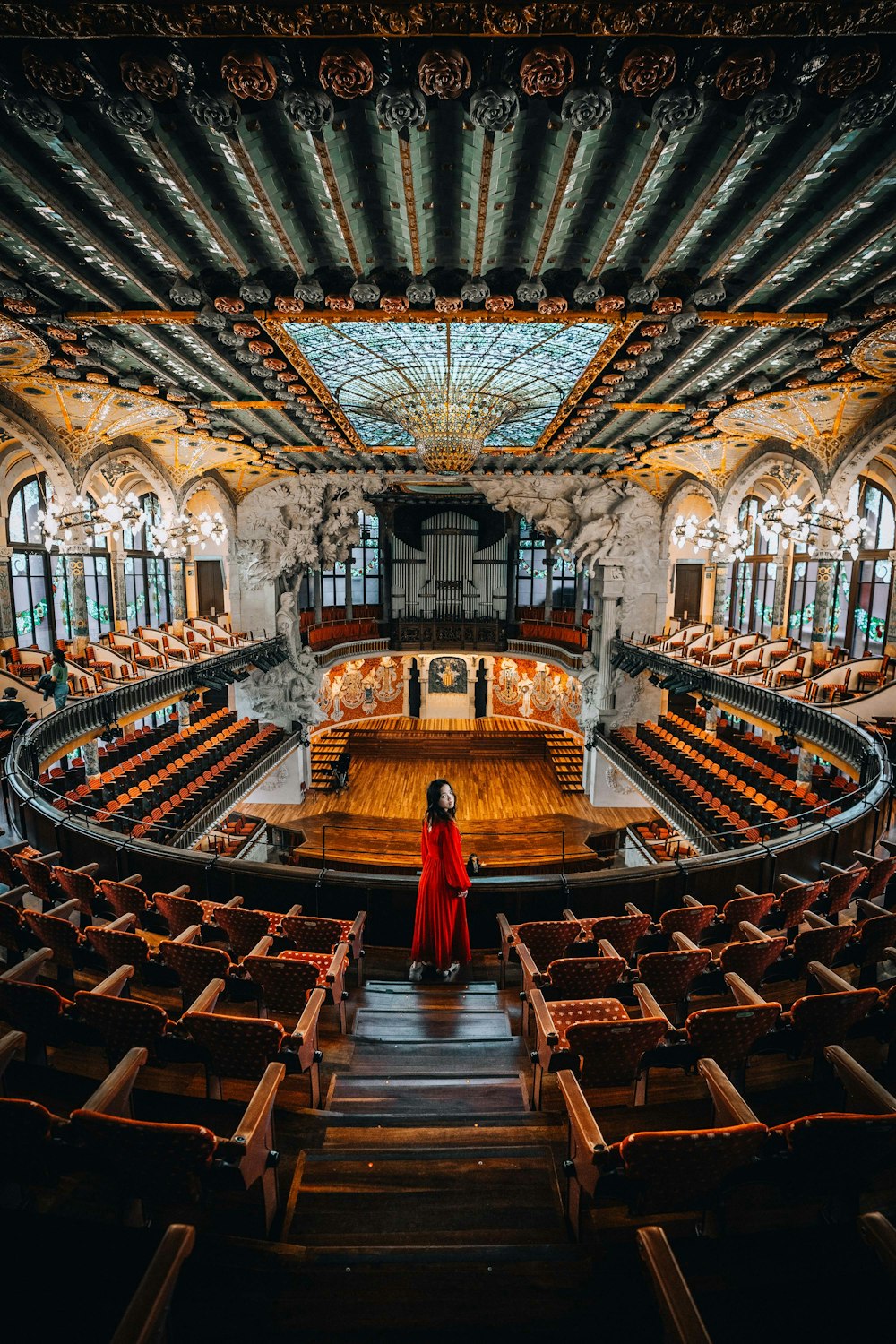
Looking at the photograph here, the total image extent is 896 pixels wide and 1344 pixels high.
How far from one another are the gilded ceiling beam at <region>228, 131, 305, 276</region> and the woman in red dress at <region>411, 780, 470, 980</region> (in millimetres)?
4510

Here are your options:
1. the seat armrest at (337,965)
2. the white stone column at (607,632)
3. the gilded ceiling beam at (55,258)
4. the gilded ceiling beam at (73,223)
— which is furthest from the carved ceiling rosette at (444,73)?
the white stone column at (607,632)

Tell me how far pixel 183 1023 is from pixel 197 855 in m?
2.80

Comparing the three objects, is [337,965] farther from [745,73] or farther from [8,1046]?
[745,73]

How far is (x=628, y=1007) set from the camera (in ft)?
13.2

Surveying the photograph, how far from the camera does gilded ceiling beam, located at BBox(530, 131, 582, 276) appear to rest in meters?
3.94

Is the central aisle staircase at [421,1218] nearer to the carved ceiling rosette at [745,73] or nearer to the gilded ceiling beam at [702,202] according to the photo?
the carved ceiling rosette at [745,73]

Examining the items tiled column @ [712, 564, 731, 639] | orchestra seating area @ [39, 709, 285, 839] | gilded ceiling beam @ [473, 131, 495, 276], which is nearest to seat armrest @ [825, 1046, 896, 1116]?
gilded ceiling beam @ [473, 131, 495, 276]

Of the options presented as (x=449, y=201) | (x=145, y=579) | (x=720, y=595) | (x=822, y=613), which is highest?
(x=449, y=201)

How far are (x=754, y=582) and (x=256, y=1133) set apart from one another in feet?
72.8

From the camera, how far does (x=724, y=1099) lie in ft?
8.41

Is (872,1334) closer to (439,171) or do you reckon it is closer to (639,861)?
(439,171)

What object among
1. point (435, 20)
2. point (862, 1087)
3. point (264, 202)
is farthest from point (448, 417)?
point (862, 1087)

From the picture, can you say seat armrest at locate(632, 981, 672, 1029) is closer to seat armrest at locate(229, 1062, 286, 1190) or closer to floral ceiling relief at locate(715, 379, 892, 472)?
seat armrest at locate(229, 1062, 286, 1190)

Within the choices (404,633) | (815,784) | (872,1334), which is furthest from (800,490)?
(872,1334)
